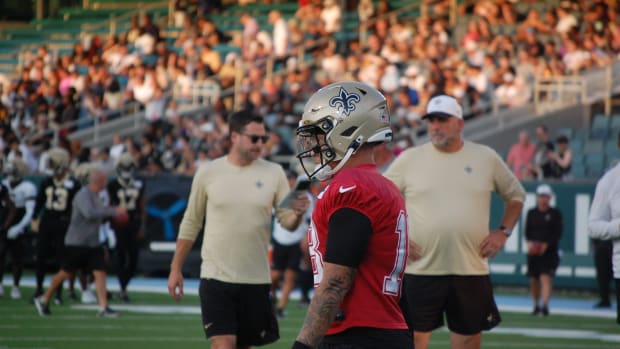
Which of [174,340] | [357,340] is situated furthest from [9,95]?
[357,340]

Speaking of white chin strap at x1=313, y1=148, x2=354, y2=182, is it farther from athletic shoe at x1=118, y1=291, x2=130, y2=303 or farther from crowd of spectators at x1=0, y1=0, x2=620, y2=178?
crowd of spectators at x1=0, y1=0, x2=620, y2=178

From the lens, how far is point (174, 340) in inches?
512

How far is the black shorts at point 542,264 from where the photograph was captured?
16.8m

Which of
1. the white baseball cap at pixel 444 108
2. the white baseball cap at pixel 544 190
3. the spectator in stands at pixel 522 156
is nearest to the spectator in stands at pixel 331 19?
the spectator in stands at pixel 522 156

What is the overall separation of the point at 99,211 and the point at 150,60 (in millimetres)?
16683

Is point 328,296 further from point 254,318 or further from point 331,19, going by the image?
point 331,19

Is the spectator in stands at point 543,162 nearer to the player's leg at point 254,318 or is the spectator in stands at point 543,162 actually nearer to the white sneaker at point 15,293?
the white sneaker at point 15,293

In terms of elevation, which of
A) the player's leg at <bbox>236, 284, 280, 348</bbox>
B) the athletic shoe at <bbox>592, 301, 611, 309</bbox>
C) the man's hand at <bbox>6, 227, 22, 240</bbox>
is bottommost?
the athletic shoe at <bbox>592, 301, 611, 309</bbox>

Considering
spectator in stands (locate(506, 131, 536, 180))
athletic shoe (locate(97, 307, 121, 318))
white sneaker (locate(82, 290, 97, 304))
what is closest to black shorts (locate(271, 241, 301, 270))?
athletic shoe (locate(97, 307, 121, 318))

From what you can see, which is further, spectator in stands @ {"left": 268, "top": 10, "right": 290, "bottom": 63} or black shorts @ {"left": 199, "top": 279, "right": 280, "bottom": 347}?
spectator in stands @ {"left": 268, "top": 10, "right": 290, "bottom": 63}

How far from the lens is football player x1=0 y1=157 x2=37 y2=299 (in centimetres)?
1781

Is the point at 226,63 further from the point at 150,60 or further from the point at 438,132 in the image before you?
the point at 438,132

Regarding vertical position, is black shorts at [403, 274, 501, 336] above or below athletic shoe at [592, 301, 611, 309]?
above

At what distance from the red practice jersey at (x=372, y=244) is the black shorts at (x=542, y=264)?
Answer: 1163 cm
